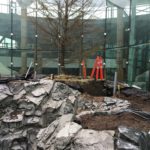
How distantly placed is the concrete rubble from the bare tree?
15.8 ft

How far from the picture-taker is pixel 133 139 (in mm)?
7156

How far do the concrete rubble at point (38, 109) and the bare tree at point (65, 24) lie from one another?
190 inches

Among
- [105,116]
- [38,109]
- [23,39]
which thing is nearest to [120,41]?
[23,39]

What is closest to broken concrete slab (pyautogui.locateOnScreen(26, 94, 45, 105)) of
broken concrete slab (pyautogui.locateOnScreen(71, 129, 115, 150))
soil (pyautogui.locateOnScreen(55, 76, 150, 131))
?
soil (pyautogui.locateOnScreen(55, 76, 150, 131))

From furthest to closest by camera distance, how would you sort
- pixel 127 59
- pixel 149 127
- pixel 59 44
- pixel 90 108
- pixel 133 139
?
1. pixel 59 44
2. pixel 127 59
3. pixel 90 108
4. pixel 149 127
5. pixel 133 139

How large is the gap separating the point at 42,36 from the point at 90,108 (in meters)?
7.13

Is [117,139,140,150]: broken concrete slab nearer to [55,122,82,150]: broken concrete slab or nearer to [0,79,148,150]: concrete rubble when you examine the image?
[55,122,82,150]: broken concrete slab

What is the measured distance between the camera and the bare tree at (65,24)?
1584cm

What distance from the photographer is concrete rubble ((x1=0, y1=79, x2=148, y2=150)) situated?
9305 mm

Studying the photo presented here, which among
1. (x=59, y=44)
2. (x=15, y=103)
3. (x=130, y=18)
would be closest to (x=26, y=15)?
(x=59, y=44)

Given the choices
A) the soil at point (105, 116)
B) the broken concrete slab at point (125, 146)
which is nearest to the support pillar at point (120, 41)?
the soil at point (105, 116)

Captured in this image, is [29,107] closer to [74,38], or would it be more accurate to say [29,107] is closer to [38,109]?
[38,109]

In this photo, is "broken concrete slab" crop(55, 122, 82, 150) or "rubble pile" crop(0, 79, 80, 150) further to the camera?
"rubble pile" crop(0, 79, 80, 150)

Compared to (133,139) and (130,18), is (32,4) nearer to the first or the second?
(130,18)
